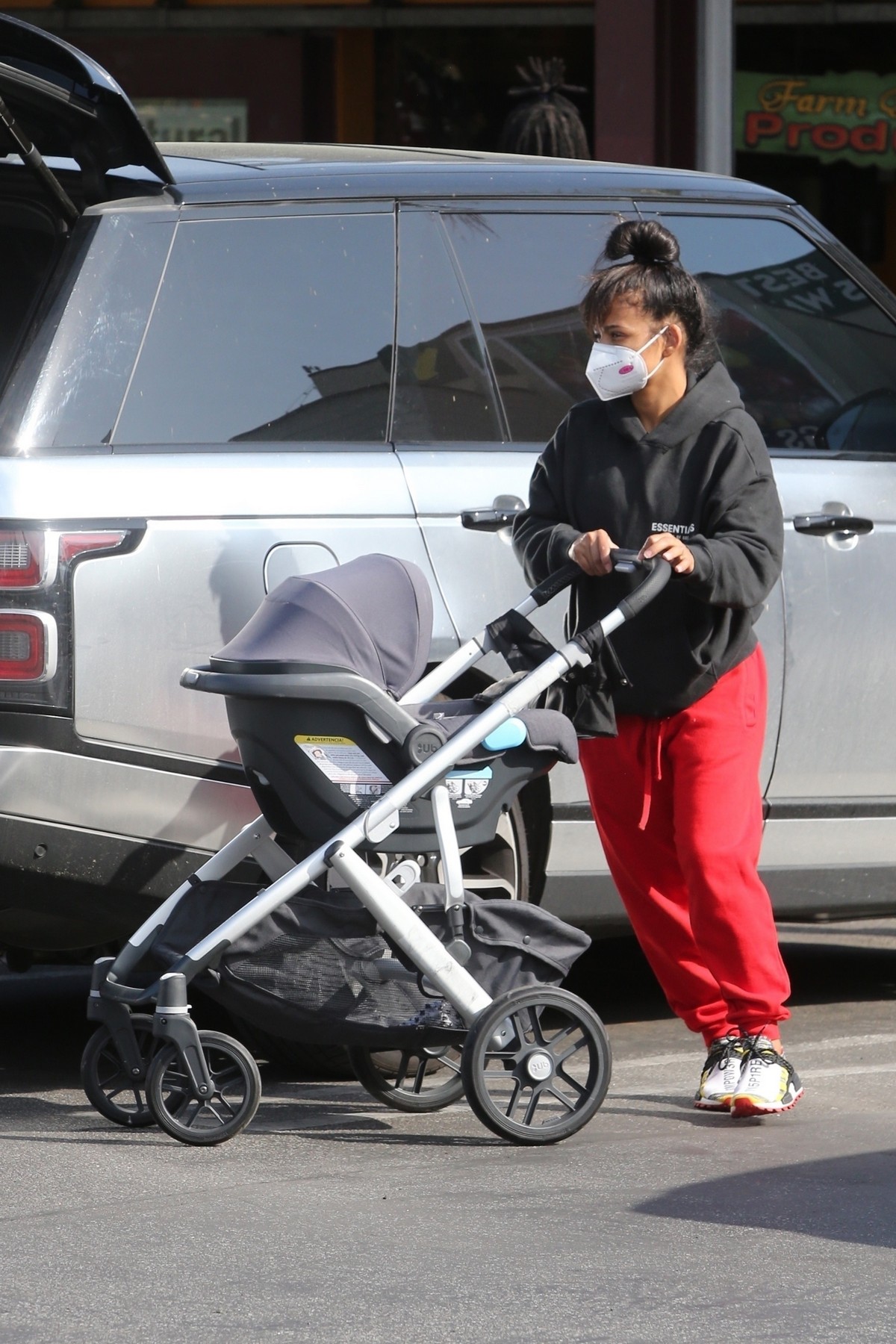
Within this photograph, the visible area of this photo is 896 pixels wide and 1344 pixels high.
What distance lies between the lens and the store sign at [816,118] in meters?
11.7

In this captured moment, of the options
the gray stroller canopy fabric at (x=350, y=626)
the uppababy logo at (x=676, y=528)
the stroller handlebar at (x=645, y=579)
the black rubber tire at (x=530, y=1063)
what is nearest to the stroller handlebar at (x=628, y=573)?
the stroller handlebar at (x=645, y=579)

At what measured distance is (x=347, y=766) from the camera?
14.2 feet

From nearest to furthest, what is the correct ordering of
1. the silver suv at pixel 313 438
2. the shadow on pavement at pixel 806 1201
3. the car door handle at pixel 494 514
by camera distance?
1. the shadow on pavement at pixel 806 1201
2. the silver suv at pixel 313 438
3. the car door handle at pixel 494 514

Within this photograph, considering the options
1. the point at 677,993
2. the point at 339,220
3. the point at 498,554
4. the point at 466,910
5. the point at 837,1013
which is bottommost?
the point at 837,1013

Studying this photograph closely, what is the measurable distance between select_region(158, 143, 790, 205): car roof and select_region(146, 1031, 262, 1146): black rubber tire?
1.78 metres

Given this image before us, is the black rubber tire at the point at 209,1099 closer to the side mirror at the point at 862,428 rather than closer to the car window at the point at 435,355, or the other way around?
the car window at the point at 435,355

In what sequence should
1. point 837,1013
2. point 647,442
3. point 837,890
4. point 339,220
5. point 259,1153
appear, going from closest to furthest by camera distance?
point 259,1153
point 647,442
point 339,220
point 837,890
point 837,1013

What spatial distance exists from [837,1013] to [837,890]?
1.86 ft

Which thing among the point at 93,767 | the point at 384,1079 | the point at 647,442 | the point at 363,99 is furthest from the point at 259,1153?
the point at 363,99

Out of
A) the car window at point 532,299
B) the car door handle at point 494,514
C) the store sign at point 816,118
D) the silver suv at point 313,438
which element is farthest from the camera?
the store sign at point 816,118

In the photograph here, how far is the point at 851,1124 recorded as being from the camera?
4.59 m

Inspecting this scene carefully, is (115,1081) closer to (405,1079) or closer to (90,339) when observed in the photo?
(405,1079)

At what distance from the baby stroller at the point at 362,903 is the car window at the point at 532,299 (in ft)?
2.44

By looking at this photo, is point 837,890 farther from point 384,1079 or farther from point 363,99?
point 363,99
